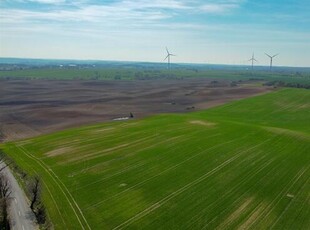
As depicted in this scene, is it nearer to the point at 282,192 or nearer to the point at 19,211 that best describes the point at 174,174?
the point at 282,192

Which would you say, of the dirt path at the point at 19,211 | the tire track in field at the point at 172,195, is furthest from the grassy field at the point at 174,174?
the dirt path at the point at 19,211

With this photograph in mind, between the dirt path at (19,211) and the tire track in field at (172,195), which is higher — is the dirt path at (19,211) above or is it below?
below

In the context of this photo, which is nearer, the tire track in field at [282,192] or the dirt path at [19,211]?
the dirt path at [19,211]

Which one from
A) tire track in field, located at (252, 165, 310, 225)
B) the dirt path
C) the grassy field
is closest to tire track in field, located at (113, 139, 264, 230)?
the grassy field

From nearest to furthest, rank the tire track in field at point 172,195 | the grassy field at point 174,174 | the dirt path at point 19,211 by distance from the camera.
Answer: the dirt path at point 19,211, the tire track in field at point 172,195, the grassy field at point 174,174

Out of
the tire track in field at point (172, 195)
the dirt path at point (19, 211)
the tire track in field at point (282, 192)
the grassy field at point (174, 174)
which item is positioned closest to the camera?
the dirt path at point (19, 211)

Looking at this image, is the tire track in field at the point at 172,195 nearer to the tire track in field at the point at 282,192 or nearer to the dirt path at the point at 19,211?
the dirt path at the point at 19,211

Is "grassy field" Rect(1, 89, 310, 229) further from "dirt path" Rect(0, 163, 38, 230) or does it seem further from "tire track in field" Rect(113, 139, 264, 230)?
"dirt path" Rect(0, 163, 38, 230)

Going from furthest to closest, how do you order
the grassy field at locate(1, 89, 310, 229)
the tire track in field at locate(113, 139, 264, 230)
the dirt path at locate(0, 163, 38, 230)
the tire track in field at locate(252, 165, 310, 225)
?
1. the tire track in field at locate(252, 165, 310, 225)
2. the grassy field at locate(1, 89, 310, 229)
3. the tire track in field at locate(113, 139, 264, 230)
4. the dirt path at locate(0, 163, 38, 230)

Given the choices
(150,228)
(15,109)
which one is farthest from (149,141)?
(15,109)
